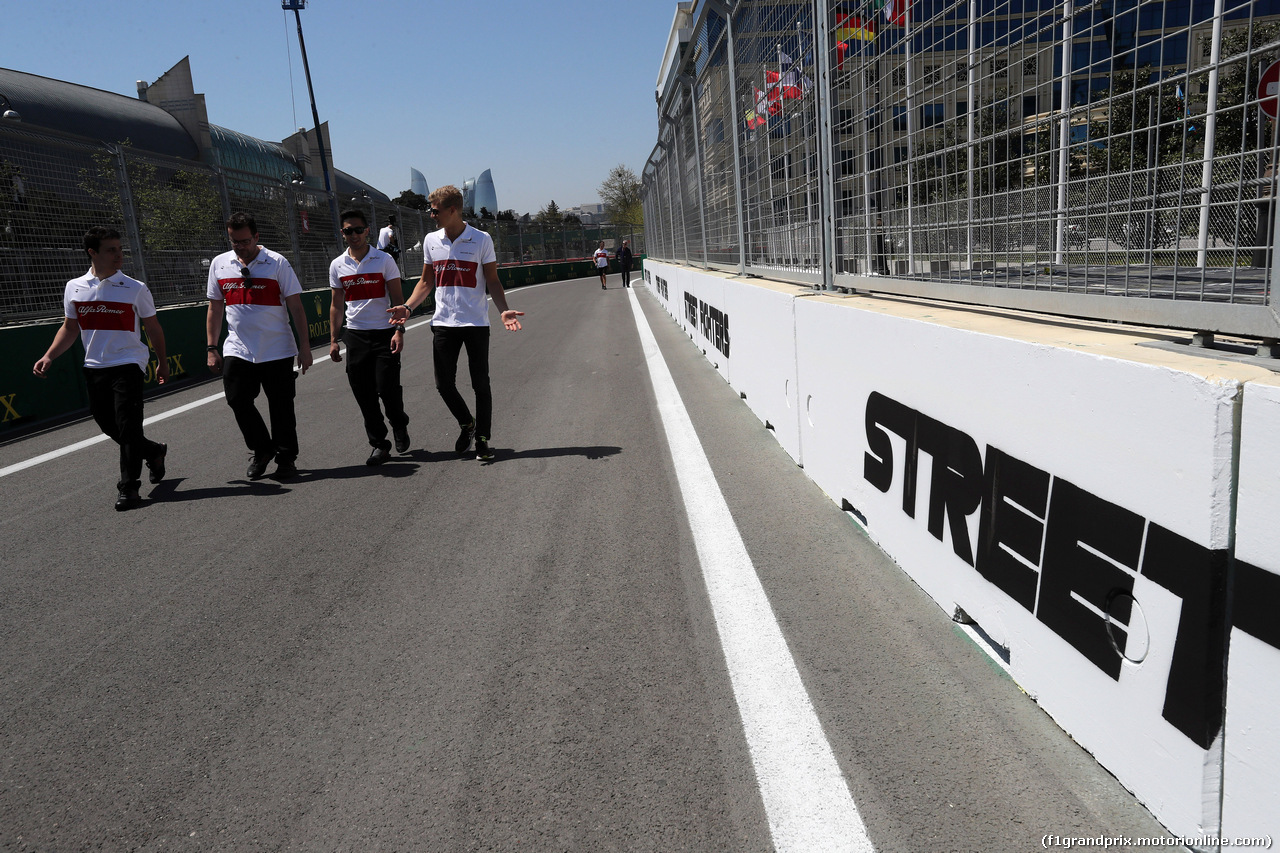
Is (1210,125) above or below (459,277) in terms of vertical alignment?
above

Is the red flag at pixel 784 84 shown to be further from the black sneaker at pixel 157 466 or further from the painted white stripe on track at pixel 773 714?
the black sneaker at pixel 157 466

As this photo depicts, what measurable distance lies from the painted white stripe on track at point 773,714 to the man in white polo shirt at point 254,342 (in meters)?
3.21

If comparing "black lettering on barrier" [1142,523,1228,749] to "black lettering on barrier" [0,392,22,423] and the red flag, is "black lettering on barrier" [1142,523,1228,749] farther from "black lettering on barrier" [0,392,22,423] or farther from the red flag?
"black lettering on barrier" [0,392,22,423]

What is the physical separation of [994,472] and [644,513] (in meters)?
2.30

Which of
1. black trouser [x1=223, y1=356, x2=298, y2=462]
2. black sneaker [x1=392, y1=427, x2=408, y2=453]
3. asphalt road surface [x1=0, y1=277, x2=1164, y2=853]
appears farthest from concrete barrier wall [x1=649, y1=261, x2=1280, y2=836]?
black trouser [x1=223, y1=356, x2=298, y2=462]

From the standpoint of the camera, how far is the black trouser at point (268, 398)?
575 cm

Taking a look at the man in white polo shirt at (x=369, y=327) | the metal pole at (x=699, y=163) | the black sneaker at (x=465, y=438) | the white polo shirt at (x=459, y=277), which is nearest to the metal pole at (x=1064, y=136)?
the white polo shirt at (x=459, y=277)

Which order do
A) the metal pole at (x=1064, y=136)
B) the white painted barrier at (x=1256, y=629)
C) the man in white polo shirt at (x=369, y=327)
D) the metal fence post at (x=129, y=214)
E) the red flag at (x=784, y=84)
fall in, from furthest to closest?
1. the metal fence post at (x=129, y=214)
2. the man in white polo shirt at (x=369, y=327)
3. the red flag at (x=784, y=84)
4. the metal pole at (x=1064, y=136)
5. the white painted barrier at (x=1256, y=629)

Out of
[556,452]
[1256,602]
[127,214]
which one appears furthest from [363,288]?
[127,214]

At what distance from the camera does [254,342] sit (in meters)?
5.77

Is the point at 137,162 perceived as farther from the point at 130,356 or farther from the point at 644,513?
the point at 644,513

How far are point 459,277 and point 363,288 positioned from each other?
807mm

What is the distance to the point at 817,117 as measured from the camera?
4.77m

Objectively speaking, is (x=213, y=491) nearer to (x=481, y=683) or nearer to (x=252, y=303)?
(x=252, y=303)
